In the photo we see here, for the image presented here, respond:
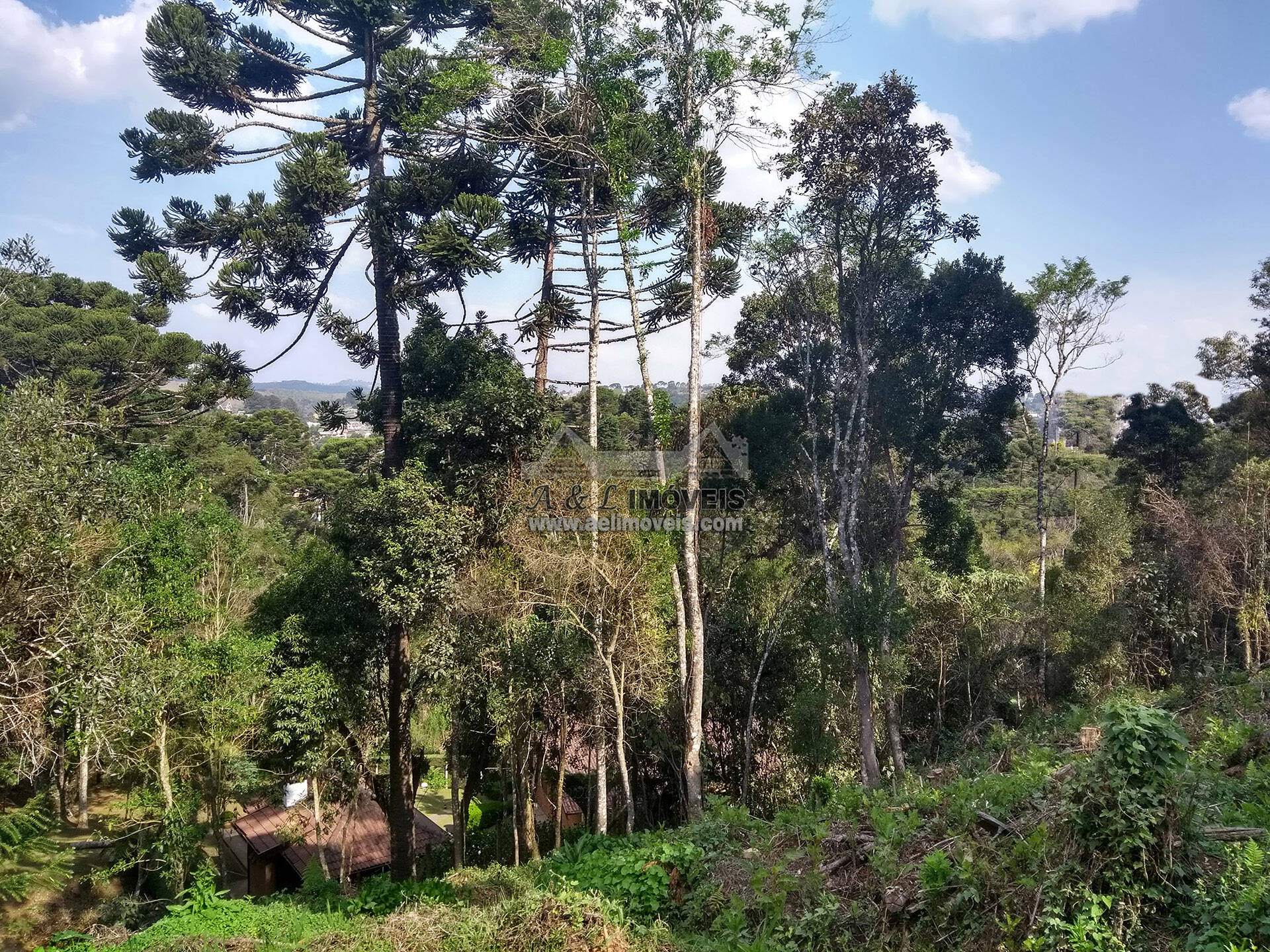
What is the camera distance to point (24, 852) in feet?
27.9

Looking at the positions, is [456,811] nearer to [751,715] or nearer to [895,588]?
[751,715]

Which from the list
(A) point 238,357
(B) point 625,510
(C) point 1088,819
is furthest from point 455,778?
(C) point 1088,819

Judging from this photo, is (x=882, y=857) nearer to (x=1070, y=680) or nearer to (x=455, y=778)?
(x=455, y=778)

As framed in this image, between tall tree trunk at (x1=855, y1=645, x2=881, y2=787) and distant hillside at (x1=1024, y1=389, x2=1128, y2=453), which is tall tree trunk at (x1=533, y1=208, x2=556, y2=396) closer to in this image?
tall tree trunk at (x1=855, y1=645, x2=881, y2=787)

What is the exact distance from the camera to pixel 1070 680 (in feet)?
49.8

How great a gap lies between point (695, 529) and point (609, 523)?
1.34 meters

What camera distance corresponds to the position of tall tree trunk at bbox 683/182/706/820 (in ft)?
33.0

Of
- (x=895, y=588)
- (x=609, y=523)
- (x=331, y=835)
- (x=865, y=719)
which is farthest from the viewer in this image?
(x=331, y=835)

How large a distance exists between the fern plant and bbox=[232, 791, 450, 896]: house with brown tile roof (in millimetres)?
3863

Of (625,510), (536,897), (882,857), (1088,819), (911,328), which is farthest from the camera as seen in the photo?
(911,328)

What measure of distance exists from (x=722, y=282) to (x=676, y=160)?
2084 mm

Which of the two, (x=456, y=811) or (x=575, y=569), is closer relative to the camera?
(x=575, y=569)
